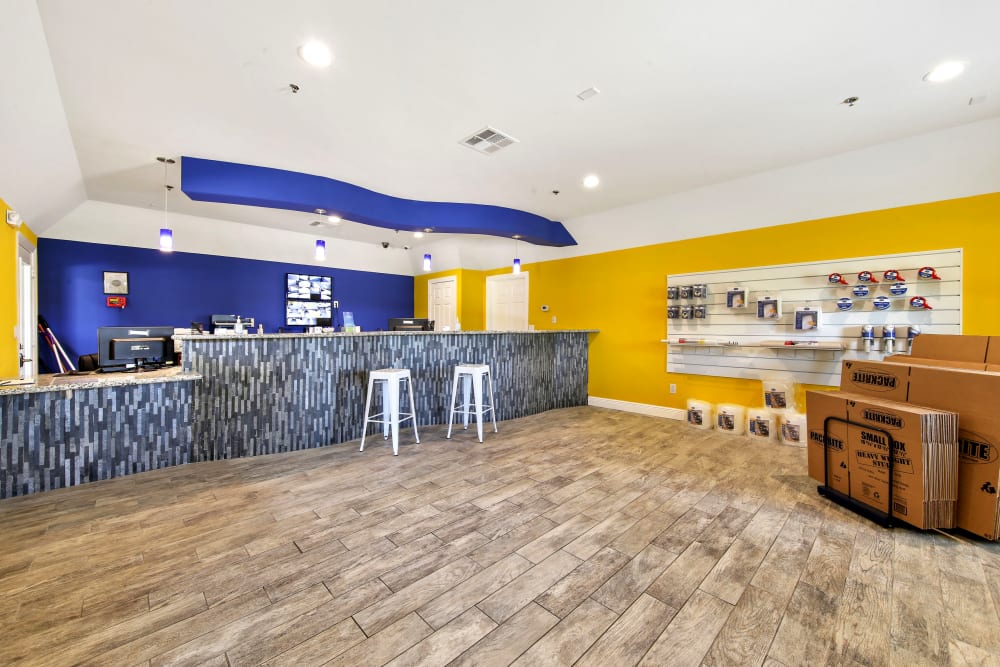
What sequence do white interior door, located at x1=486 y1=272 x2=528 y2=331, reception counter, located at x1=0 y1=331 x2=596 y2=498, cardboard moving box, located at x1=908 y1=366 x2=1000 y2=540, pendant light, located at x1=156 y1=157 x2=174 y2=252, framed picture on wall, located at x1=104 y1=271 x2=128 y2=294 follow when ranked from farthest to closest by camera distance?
1. white interior door, located at x1=486 y1=272 x2=528 y2=331
2. framed picture on wall, located at x1=104 y1=271 x2=128 y2=294
3. pendant light, located at x1=156 y1=157 x2=174 y2=252
4. reception counter, located at x1=0 y1=331 x2=596 y2=498
5. cardboard moving box, located at x1=908 y1=366 x2=1000 y2=540

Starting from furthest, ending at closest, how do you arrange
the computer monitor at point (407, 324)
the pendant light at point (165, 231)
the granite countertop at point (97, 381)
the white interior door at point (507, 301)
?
1. the white interior door at point (507, 301)
2. the computer monitor at point (407, 324)
3. the pendant light at point (165, 231)
4. the granite countertop at point (97, 381)

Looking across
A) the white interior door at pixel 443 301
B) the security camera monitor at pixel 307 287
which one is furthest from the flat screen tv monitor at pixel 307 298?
the white interior door at pixel 443 301

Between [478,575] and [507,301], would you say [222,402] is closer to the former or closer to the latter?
[478,575]

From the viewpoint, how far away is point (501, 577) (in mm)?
1857

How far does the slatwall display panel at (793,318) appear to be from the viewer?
3.51 metres

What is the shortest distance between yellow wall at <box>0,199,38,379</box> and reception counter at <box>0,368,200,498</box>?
23.7 inches

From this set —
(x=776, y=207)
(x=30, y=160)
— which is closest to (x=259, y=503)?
(x=30, y=160)

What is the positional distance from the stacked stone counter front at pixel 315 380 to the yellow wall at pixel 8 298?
1.58 meters

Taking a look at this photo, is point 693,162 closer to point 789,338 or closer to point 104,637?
point 789,338

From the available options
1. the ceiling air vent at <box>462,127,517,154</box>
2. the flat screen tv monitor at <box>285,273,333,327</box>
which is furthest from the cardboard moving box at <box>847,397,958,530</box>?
the flat screen tv monitor at <box>285,273,333,327</box>

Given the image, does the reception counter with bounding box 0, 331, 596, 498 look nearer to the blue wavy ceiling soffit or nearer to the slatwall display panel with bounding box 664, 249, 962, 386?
the blue wavy ceiling soffit

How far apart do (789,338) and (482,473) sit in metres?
3.65

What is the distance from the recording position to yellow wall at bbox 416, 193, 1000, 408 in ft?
10.9

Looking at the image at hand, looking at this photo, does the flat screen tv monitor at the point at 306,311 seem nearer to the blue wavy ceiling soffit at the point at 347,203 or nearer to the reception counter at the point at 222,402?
the blue wavy ceiling soffit at the point at 347,203
